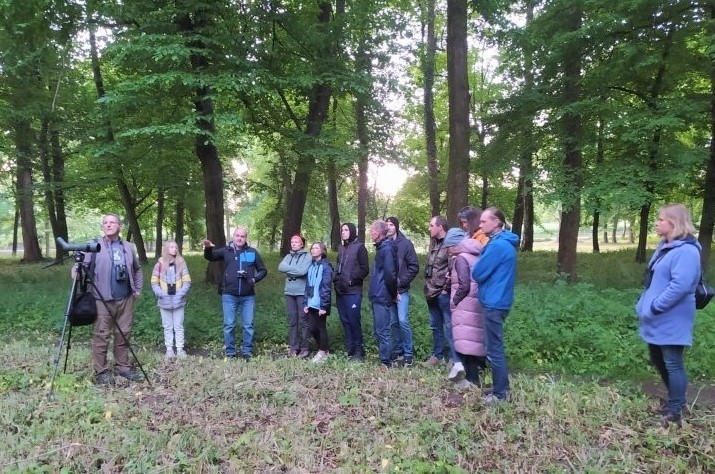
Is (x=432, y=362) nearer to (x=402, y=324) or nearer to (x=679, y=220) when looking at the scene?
(x=402, y=324)

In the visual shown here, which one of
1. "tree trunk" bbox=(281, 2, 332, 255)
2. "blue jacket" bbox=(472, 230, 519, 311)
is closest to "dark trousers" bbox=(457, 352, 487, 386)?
"blue jacket" bbox=(472, 230, 519, 311)

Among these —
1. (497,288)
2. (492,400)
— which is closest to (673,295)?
(497,288)

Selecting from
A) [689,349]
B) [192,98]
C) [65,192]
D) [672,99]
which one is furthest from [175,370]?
[65,192]

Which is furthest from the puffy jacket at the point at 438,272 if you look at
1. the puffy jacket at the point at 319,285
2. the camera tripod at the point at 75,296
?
the camera tripod at the point at 75,296

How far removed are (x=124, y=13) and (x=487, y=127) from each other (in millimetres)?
7863

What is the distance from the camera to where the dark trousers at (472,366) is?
509 cm

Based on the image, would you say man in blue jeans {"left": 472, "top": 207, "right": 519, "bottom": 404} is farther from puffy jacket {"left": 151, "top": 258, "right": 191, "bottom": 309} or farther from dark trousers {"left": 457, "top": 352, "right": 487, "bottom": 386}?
puffy jacket {"left": 151, "top": 258, "right": 191, "bottom": 309}

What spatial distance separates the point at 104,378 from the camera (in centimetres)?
546

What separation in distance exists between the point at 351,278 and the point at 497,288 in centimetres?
258

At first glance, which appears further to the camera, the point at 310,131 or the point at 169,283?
the point at 310,131

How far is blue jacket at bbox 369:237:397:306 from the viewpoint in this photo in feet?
21.2

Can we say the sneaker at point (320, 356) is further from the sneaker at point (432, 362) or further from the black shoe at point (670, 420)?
the black shoe at point (670, 420)

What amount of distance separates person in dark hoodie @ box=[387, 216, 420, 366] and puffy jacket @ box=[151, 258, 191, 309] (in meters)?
3.14

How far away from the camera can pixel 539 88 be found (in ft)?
33.9
